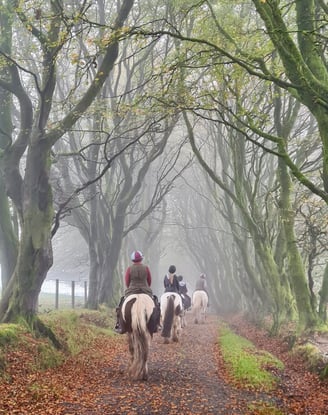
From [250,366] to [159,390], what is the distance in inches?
100

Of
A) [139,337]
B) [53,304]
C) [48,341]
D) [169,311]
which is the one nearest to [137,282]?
[139,337]

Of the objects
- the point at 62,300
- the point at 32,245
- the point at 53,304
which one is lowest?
the point at 53,304

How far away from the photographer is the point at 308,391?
9031 mm

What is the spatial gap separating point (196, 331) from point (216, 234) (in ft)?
62.6

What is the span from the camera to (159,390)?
28.6ft

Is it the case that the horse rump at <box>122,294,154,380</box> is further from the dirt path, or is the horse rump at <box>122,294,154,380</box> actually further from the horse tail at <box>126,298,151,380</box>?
the dirt path

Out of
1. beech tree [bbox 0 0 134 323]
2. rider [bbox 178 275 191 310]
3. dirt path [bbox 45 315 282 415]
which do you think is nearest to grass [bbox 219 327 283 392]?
dirt path [bbox 45 315 282 415]

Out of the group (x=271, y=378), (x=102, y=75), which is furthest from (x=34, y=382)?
(x=102, y=75)

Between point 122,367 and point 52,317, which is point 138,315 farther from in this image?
point 52,317

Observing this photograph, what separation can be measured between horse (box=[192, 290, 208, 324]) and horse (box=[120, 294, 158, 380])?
46.0ft

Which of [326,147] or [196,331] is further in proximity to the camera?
[196,331]

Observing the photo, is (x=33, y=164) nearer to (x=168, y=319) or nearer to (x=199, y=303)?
(x=168, y=319)

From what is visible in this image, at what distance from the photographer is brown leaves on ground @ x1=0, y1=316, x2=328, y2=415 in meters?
7.35

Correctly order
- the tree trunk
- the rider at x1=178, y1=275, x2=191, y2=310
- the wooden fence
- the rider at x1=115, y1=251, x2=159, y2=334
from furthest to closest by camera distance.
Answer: the wooden fence → the rider at x1=178, y1=275, x2=191, y2=310 → the tree trunk → the rider at x1=115, y1=251, x2=159, y2=334
